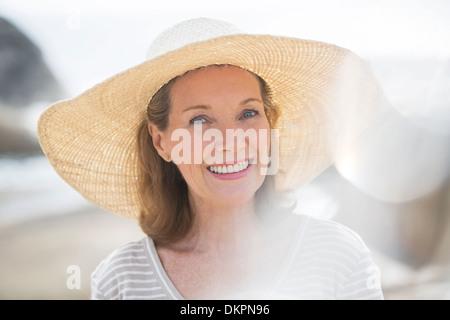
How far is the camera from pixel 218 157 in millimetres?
1260

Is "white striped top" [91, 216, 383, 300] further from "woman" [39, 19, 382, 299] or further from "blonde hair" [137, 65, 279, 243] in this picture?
"blonde hair" [137, 65, 279, 243]

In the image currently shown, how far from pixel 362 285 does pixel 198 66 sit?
2.56ft

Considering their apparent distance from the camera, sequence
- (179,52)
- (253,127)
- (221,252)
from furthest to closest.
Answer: (221,252), (253,127), (179,52)

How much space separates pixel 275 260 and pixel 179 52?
2.21ft

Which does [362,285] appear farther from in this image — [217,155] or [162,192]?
[162,192]

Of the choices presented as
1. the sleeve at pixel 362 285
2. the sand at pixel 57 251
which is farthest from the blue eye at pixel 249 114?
the sand at pixel 57 251

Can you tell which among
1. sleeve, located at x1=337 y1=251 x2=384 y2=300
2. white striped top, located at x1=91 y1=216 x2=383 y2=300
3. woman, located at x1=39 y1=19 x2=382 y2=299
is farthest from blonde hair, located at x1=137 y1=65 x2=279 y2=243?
sleeve, located at x1=337 y1=251 x2=384 y2=300

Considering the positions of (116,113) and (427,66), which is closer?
(116,113)

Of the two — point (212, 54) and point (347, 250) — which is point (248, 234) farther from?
point (212, 54)

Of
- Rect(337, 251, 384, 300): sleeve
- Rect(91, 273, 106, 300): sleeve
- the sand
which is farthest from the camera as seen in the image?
the sand

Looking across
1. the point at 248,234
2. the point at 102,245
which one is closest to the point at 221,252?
the point at 248,234

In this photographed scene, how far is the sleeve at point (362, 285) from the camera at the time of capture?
121cm

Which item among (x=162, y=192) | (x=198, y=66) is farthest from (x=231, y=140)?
(x=162, y=192)

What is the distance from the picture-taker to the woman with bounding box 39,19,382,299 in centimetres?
124
